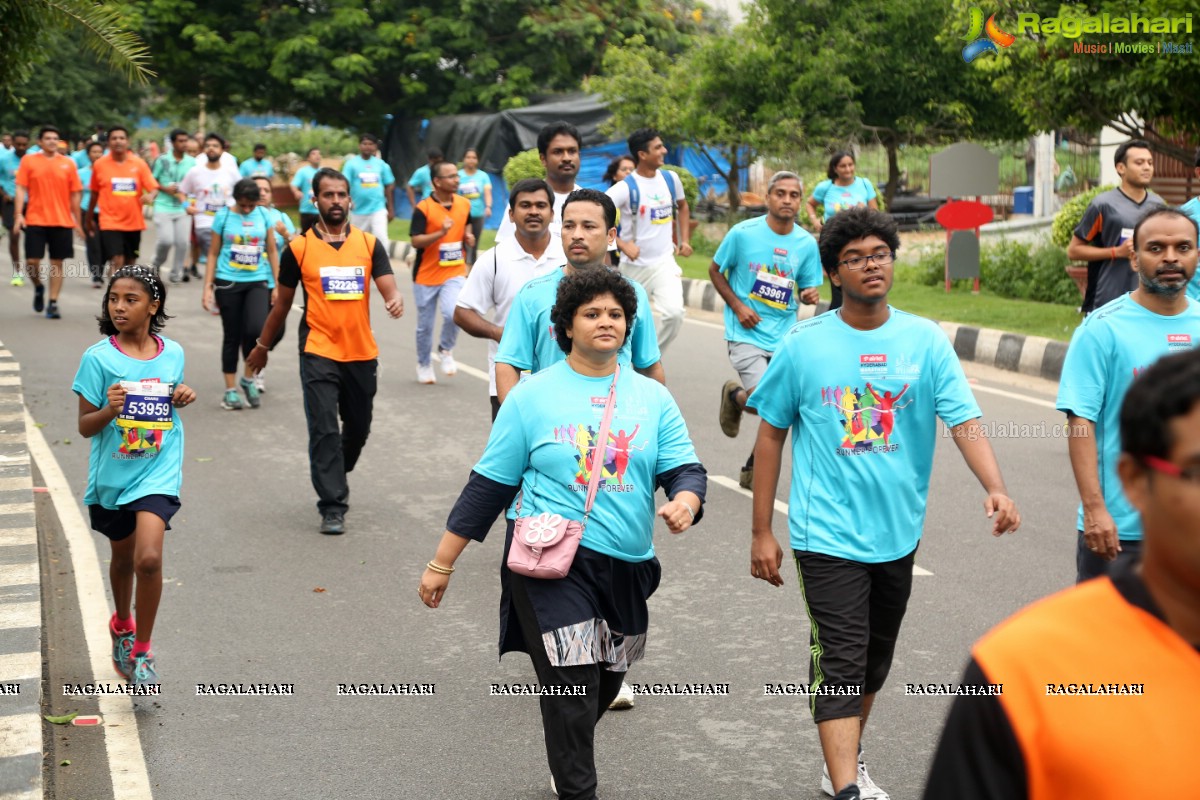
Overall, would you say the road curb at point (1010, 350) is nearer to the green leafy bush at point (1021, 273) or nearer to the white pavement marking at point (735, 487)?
the green leafy bush at point (1021, 273)

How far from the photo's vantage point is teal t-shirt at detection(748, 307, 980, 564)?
442 cm

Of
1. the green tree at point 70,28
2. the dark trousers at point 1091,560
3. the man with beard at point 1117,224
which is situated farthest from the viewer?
the green tree at point 70,28

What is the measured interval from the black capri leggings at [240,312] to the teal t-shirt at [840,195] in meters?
5.25

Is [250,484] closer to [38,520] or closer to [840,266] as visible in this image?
[38,520]

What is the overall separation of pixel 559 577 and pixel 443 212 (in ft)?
29.2

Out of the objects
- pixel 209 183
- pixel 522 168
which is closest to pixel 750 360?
pixel 209 183

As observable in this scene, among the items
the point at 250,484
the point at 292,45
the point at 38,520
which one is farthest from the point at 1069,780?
the point at 292,45

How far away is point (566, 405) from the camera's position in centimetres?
434

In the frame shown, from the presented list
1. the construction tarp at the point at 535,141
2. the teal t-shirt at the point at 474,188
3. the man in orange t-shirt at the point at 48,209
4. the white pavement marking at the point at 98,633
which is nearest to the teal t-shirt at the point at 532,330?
the white pavement marking at the point at 98,633

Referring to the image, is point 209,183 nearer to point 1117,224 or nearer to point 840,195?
point 840,195

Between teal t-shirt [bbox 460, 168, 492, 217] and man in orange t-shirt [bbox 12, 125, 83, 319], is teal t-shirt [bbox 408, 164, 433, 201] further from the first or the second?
man in orange t-shirt [bbox 12, 125, 83, 319]

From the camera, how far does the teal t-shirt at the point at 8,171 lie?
21.9 metres

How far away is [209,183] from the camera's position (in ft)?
57.7

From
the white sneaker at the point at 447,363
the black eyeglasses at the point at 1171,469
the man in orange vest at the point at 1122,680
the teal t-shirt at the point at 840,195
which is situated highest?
the teal t-shirt at the point at 840,195
